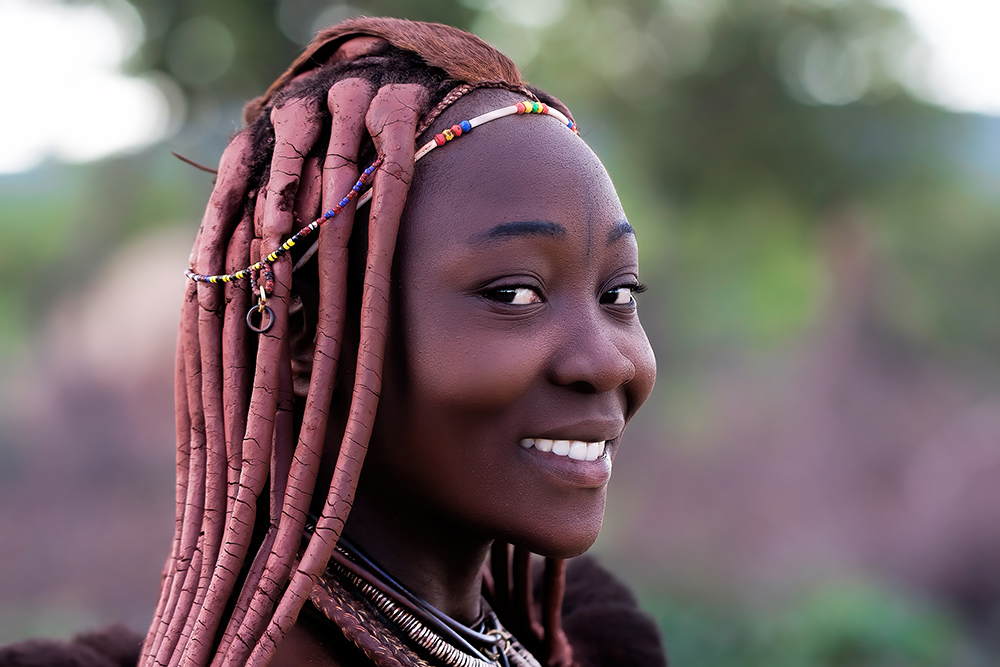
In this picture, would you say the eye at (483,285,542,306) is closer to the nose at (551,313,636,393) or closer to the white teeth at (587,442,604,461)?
the nose at (551,313,636,393)

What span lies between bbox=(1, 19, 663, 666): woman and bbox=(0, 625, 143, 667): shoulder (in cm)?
40

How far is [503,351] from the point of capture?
1589 mm

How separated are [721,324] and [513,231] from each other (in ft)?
27.4

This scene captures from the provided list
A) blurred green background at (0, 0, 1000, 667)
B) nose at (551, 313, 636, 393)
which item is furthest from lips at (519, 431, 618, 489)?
blurred green background at (0, 0, 1000, 667)

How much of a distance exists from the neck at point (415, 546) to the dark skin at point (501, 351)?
0.12 ft

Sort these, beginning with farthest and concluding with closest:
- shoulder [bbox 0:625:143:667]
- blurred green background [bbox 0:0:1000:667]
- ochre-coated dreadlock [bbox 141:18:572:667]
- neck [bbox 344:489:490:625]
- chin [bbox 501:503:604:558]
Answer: blurred green background [bbox 0:0:1000:667] < shoulder [bbox 0:625:143:667] < neck [bbox 344:489:490:625] < chin [bbox 501:503:604:558] < ochre-coated dreadlock [bbox 141:18:572:667]

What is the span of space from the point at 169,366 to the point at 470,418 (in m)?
7.80

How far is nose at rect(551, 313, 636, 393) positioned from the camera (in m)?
1.61

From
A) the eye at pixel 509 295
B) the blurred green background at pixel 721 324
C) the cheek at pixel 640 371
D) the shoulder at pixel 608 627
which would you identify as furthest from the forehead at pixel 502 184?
the blurred green background at pixel 721 324

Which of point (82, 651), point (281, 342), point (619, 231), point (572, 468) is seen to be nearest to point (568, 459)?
point (572, 468)

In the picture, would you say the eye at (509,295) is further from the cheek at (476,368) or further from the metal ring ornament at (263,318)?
the metal ring ornament at (263,318)

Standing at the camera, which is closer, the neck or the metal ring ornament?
the metal ring ornament

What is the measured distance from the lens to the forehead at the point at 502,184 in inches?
64.6

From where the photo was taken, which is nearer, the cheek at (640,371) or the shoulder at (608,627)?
the cheek at (640,371)
